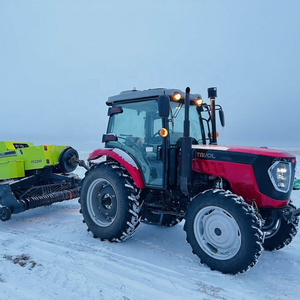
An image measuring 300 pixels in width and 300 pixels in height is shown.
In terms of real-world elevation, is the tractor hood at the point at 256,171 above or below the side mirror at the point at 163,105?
below

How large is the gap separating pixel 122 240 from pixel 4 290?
1812 mm

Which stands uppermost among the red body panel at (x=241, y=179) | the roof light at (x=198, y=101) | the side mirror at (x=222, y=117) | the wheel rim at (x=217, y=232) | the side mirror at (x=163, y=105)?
the roof light at (x=198, y=101)

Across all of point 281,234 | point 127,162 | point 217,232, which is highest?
point 127,162

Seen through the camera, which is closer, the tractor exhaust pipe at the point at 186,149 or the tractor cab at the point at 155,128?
the tractor exhaust pipe at the point at 186,149

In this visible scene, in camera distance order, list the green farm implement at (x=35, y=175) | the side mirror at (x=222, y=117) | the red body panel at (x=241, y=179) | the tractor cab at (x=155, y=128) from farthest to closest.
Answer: the green farm implement at (x=35, y=175) < the side mirror at (x=222, y=117) < the tractor cab at (x=155, y=128) < the red body panel at (x=241, y=179)

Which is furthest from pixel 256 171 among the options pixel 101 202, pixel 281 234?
pixel 101 202

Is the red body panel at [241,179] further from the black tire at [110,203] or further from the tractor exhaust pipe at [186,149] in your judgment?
the black tire at [110,203]

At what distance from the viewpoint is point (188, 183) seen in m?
4.02

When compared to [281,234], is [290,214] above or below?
above

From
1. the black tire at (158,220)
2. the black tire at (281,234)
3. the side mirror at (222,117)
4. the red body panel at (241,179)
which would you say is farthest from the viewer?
the side mirror at (222,117)

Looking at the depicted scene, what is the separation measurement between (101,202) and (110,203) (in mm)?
182

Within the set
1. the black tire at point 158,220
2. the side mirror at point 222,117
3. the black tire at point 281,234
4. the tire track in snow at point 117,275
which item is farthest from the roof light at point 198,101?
the tire track in snow at point 117,275

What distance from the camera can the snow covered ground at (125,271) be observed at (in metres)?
3.01

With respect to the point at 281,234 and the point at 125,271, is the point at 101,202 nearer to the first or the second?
the point at 125,271
